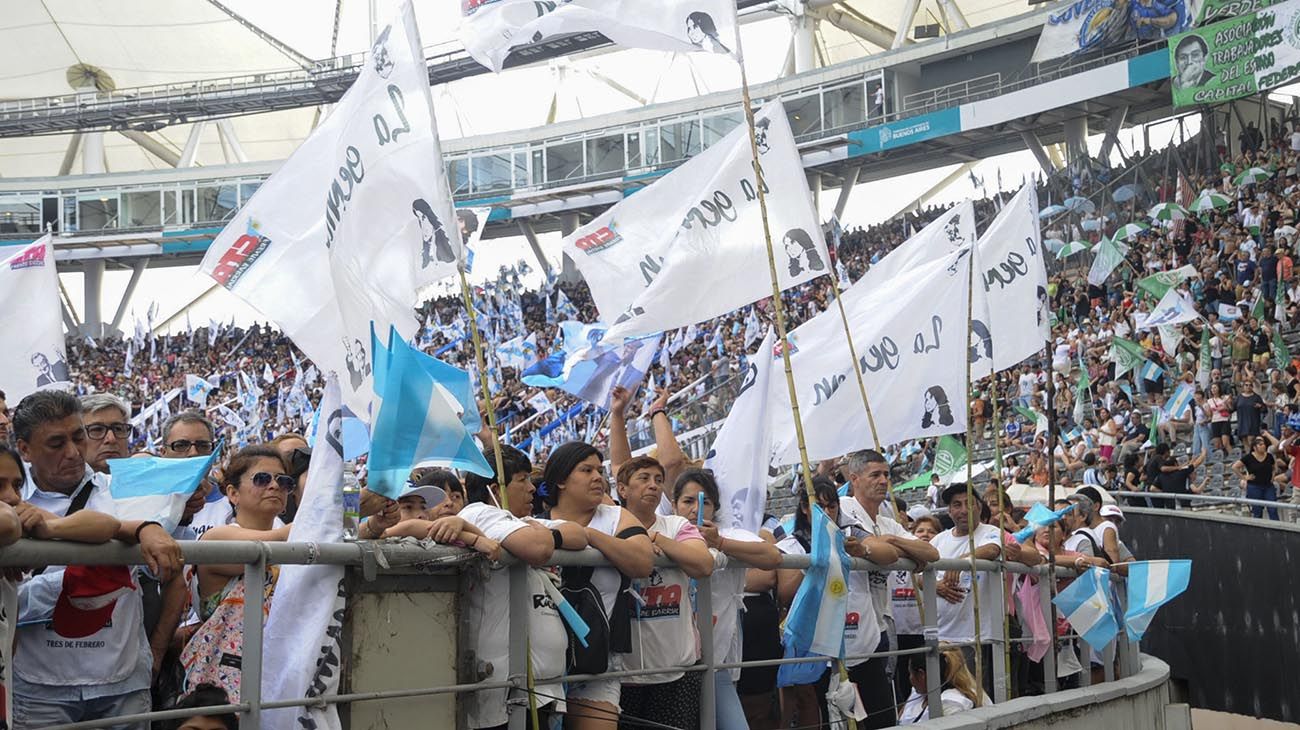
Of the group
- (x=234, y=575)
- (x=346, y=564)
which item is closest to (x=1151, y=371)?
(x=234, y=575)

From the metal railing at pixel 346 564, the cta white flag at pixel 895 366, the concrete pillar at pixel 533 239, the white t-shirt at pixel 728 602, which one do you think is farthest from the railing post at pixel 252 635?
the concrete pillar at pixel 533 239

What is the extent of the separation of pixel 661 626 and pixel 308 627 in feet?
5.69

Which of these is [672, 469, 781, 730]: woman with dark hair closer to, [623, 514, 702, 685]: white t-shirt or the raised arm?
[623, 514, 702, 685]: white t-shirt

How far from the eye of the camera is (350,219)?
6.82 m

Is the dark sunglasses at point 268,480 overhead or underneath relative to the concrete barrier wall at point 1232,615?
overhead

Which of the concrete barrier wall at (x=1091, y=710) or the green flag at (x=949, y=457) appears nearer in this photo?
the concrete barrier wall at (x=1091, y=710)

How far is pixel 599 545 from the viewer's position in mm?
5527

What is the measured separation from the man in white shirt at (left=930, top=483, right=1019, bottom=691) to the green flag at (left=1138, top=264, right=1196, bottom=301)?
13856 mm

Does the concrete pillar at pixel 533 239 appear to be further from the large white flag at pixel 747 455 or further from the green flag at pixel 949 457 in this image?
the large white flag at pixel 747 455

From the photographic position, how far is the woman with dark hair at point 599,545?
5.62 meters

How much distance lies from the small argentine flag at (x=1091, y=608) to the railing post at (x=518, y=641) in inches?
203

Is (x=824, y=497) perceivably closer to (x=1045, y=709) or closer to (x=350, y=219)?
(x=1045, y=709)

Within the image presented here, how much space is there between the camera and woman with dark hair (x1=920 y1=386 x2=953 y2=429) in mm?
10297

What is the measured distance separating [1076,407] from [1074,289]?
5848mm
